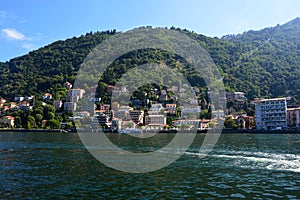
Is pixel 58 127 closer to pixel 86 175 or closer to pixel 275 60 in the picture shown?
pixel 86 175

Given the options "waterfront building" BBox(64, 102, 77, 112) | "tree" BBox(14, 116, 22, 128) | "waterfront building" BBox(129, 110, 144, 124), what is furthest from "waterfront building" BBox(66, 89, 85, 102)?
"waterfront building" BBox(129, 110, 144, 124)

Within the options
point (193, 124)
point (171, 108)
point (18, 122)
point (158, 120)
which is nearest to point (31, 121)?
point (18, 122)

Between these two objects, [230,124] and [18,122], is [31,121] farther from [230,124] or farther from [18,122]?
[230,124]

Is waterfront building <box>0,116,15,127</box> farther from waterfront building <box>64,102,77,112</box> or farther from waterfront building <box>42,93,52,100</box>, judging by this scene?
waterfront building <box>42,93,52,100</box>

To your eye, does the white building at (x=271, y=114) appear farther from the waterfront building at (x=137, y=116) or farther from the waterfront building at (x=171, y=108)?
the waterfront building at (x=137, y=116)

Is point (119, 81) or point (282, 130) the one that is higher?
point (119, 81)

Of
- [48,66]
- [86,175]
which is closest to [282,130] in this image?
[86,175]
